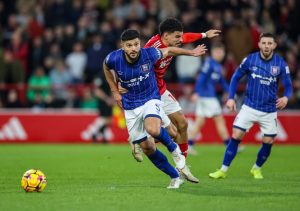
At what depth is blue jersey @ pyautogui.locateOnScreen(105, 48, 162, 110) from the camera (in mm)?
10312

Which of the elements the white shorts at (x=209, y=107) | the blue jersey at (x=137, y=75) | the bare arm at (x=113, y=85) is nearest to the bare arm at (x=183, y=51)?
the blue jersey at (x=137, y=75)

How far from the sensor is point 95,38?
2116cm

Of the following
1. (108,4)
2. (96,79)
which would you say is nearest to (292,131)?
(96,79)

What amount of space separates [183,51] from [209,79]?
22.8ft

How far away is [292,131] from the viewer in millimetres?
20578

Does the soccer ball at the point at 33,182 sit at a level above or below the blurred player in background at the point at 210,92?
above

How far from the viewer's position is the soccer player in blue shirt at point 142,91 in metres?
10.2

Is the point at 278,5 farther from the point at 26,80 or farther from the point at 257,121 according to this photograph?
the point at 257,121

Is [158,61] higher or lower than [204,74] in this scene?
higher

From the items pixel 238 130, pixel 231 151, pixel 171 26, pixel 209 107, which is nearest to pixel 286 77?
pixel 238 130

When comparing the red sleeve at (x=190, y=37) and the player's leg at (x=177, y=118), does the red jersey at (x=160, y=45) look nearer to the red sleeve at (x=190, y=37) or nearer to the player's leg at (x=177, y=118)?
the red sleeve at (x=190, y=37)

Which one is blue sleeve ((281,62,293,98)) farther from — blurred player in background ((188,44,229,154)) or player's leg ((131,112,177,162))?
blurred player in background ((188,44,229,154))

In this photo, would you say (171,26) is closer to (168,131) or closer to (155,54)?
(155,54)

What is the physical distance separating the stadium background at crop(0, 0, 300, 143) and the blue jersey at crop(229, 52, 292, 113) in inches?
331
